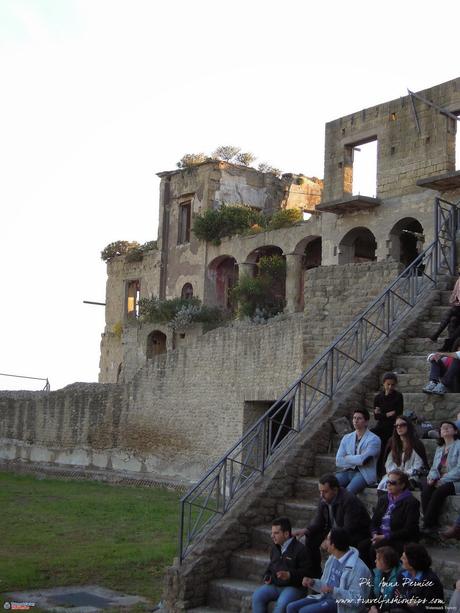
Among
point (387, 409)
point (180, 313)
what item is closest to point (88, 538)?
point (387, 409)

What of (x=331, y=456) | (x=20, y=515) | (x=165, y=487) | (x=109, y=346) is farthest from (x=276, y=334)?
(x=109, y=346)

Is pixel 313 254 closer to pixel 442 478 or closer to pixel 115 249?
pixel 115 249

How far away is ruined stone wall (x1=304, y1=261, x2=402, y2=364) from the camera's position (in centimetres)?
1517

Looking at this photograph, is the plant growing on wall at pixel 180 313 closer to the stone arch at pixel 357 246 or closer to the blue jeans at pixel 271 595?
the stone arch at pixel 357 246

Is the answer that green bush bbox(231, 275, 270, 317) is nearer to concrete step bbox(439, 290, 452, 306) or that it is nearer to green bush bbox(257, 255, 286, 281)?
green bush bbox(257, 255, 286, 281)

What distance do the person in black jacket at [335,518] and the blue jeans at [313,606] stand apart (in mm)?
498

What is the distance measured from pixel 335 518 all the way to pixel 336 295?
7.72m

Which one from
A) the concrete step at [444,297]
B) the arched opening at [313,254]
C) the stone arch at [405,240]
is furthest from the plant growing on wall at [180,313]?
the concrete step at [444,297]

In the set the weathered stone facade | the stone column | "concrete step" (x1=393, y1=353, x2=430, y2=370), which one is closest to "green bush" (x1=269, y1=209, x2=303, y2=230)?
the weathered stone facade

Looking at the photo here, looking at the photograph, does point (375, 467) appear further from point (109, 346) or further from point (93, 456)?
point (109, 346)

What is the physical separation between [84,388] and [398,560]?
943 inches

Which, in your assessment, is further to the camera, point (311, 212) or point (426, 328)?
point (311, 212)

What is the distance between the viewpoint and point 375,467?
9188mm

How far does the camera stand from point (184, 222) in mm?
39469
